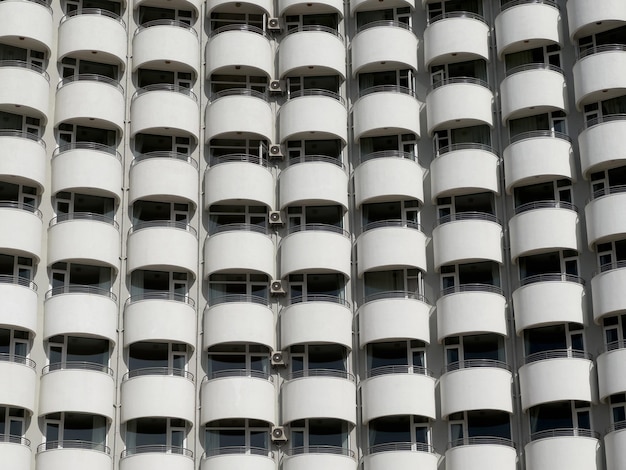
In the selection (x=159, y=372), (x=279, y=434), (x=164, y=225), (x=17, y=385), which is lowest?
(x=279, y=434)

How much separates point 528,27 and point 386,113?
19.1 ft

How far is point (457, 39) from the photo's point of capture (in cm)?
5438

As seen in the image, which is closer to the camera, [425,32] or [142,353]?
[142,353]

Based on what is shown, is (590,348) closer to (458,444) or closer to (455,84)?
(458,444)

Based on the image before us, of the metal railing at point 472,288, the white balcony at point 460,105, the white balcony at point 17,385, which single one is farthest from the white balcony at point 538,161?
the white balcony at point 17,385

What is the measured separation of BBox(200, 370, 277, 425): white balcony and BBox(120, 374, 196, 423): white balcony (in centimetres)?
58

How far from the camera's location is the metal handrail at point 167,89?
54406 millimetres

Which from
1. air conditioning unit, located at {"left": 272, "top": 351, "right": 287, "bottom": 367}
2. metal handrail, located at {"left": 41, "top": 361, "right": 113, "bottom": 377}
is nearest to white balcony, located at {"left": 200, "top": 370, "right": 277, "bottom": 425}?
air conditioning unit, located at {"left": 272, "top": 351, "right": 287, "bottom": 367}

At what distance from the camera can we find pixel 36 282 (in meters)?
50.8

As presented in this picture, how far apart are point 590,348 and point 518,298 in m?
2.87

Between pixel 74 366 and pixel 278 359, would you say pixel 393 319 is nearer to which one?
pixel 278 359

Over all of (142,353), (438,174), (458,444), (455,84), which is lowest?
(458,444)

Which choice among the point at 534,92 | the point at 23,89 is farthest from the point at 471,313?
the point at 23,89

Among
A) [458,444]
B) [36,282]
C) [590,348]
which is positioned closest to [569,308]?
[590,348]
